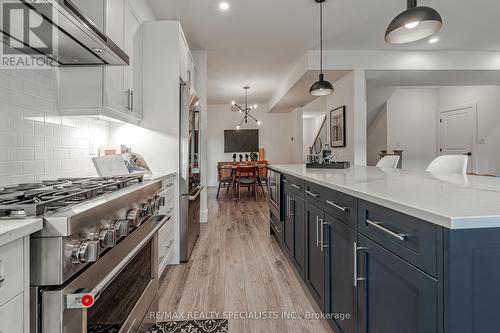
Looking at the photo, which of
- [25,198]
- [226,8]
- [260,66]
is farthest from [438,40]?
[25,198]

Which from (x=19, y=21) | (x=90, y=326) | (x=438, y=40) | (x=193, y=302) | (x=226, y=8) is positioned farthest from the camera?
(x=438, y=40)

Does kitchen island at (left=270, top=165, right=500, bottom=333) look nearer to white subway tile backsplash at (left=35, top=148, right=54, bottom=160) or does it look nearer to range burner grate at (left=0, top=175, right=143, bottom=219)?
range burner grate at (left=0, top=175, right=143, bottom=219)

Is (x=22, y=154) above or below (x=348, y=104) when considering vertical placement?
below

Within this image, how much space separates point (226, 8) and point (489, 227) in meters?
3.17

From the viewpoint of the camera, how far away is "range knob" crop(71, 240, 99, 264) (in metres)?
0.75

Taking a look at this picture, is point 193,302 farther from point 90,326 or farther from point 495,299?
point 495,299

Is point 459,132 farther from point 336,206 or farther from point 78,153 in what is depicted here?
point 78,153

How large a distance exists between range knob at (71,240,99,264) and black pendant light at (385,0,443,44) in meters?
2.09

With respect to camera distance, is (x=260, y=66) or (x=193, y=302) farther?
(x=260, y=66)

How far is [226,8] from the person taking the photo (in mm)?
3043

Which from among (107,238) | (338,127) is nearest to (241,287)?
(107,238)

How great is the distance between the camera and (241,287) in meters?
2.16

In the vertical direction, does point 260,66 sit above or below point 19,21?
above

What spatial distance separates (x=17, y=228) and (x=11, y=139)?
1001 millimetres
